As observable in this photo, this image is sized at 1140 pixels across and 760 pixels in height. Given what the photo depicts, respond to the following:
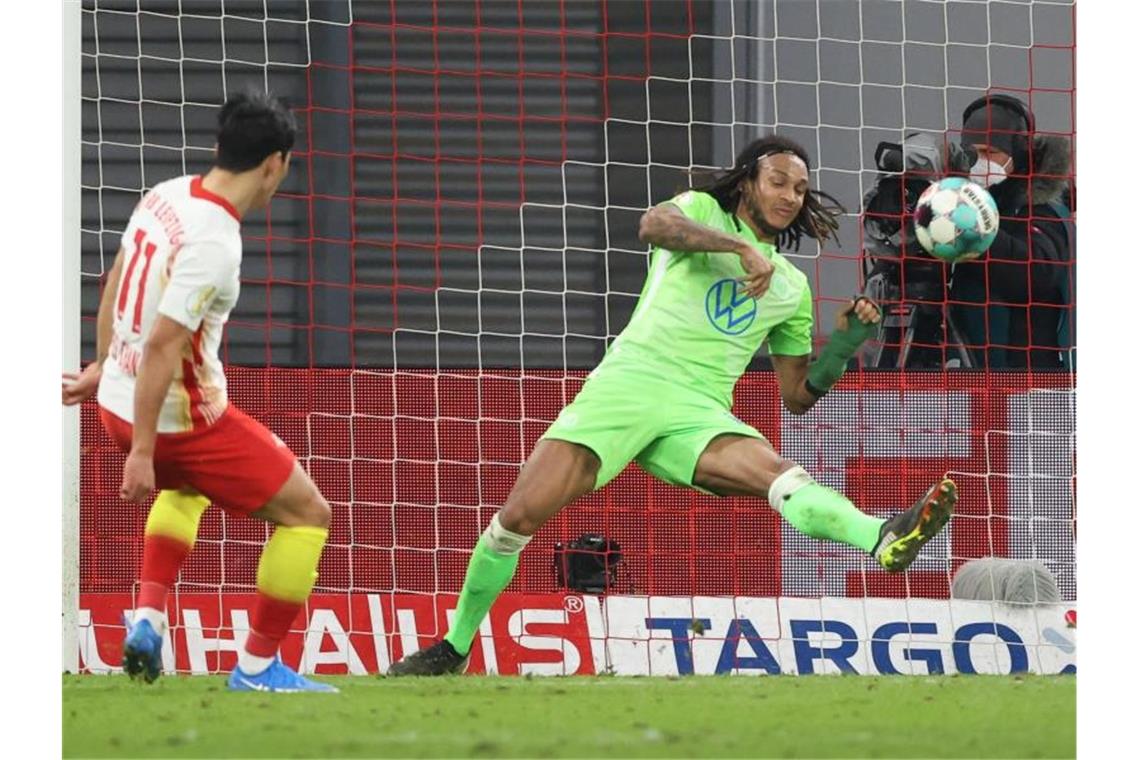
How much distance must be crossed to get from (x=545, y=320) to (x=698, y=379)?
287 centimetres

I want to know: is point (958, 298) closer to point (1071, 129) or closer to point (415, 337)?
point (1071, 129)

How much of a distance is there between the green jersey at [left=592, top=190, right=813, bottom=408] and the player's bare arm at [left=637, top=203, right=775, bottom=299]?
13 centimetres

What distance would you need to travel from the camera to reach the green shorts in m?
7.00

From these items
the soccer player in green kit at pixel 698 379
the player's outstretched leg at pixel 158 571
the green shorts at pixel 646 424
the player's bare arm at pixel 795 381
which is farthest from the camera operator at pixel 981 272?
the player's outstretched leg at pixel 158 571

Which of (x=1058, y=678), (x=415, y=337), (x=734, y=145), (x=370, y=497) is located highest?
(x=734, y=145)

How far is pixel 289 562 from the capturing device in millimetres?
6125

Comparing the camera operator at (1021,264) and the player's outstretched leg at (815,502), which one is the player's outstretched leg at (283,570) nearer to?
the player's outstretched leg at (815,502)

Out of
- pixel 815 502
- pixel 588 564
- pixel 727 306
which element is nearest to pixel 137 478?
pixel 815 502

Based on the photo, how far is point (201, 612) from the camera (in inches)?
341

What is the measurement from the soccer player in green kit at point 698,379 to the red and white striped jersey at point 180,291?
4.60 ft

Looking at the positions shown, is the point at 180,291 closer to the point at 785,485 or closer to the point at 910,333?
the point at 785,485

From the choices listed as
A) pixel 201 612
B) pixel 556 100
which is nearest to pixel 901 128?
pixel 556 100

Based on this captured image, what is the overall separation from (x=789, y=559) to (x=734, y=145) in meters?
2.09

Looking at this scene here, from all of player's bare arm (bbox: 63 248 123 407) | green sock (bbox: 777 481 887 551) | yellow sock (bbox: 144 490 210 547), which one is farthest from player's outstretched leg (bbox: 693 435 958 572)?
player's bare arm (bbox: 63 248 123 407)
